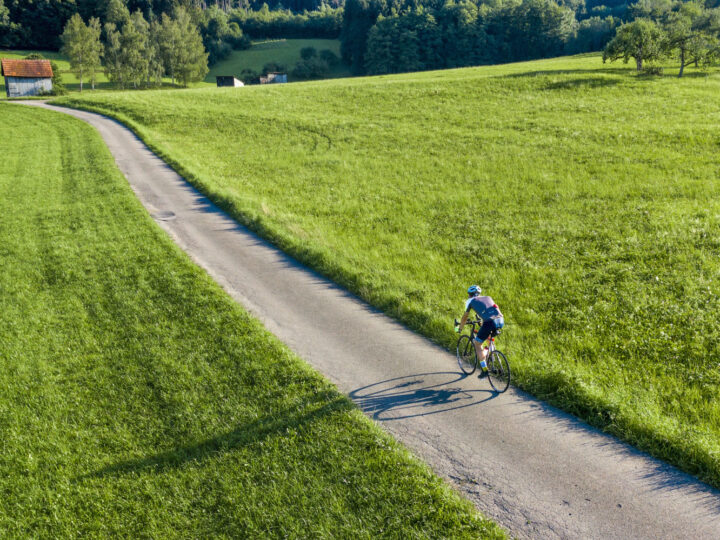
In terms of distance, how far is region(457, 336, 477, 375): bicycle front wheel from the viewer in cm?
1084

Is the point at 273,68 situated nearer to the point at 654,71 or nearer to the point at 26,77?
the point at 26,77

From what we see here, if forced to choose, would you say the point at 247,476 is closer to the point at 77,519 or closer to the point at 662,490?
the point at 77,519

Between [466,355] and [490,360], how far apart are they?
0.85 m

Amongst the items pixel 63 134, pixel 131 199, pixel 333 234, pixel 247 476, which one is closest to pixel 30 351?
pixel 247 476

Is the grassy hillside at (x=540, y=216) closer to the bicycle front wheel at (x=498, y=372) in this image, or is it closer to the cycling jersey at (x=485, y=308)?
the bicycle front wheel at (x=498, y=372)

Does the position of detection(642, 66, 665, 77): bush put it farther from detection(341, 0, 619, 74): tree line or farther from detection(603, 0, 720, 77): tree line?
detection(341, 0, 619, 74): tree line

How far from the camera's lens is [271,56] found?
132125 millimetres

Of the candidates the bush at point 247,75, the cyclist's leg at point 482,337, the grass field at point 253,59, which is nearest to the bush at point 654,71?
the cyclist's leg at point 482,337

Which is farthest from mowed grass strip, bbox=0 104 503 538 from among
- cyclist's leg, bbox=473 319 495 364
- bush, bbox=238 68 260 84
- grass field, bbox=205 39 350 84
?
grass field, bbox=205 39 350 84

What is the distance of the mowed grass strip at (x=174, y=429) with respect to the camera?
24.7 ft

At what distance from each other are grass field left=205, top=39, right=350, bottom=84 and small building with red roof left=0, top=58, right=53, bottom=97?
38.2 m

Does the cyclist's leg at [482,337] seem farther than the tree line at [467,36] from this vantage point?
No

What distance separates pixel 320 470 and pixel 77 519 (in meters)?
4.01

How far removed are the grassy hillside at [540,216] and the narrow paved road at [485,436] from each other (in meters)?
0.64
